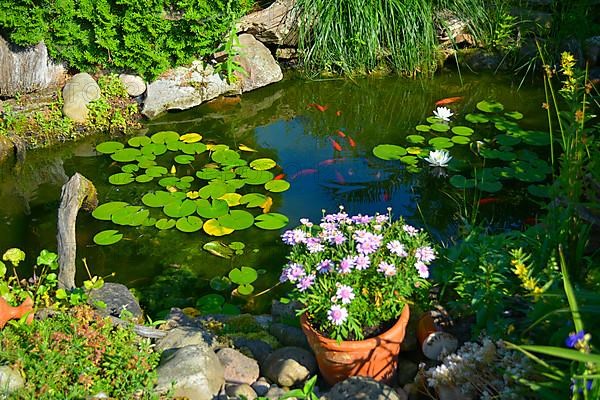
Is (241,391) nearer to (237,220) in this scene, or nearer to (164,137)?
(237,220)

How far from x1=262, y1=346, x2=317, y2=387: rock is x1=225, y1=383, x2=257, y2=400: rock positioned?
130 millimetres

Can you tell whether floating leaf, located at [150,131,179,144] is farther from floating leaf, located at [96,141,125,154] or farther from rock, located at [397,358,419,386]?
rock, located at [397,358,419,386]

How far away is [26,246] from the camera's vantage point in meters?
4.21

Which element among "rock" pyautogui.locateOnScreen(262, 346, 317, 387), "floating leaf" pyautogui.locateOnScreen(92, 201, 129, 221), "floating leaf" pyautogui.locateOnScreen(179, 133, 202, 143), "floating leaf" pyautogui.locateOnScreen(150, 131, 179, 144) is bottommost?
"floating leaf" pyautogui.locateOnScreen(92, 201, 129, 221)

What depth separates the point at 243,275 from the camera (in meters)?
3.89

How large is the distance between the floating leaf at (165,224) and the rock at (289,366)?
5.38ft

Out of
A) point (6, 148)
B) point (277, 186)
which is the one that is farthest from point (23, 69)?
point (277, 186)

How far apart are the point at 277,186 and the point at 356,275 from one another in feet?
7.35

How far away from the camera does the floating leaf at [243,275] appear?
152 inches

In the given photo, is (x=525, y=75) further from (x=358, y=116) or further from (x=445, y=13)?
(x=358, y=116)

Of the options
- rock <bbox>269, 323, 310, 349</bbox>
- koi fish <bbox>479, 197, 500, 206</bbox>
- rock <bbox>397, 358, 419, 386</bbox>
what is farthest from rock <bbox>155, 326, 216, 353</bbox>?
koi fish <bbox>479, 197, 500, 206</bbox>

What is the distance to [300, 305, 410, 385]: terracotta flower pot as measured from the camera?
8.18 feet

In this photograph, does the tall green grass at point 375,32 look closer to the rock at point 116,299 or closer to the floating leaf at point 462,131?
the floating leaf at point 462,131

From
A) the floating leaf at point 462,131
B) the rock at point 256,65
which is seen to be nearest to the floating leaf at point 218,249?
the floating leaf at point 462,131
